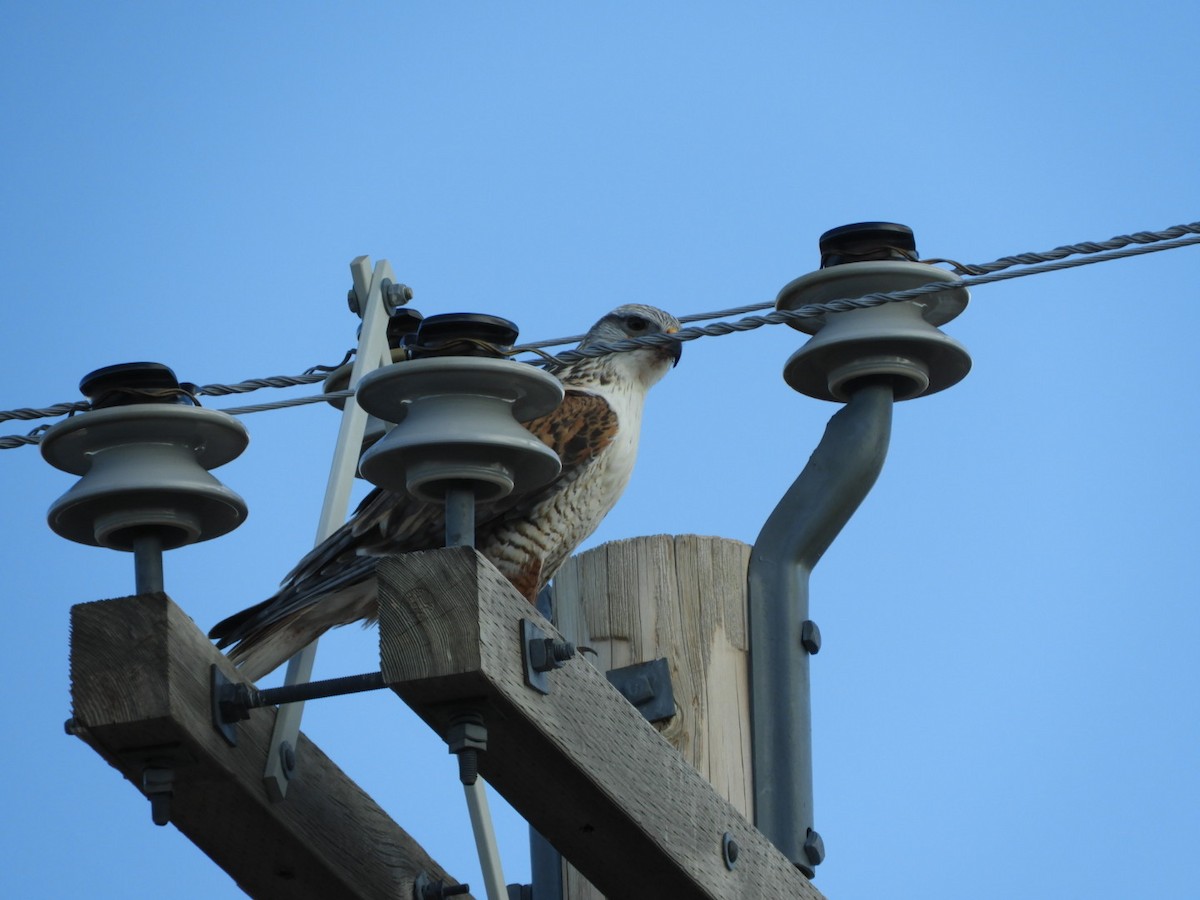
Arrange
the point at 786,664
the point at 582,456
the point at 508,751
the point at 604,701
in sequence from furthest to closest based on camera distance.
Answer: the point at 582,456 → the point at 786,664 → the point at 604,701 → the point at 508,751

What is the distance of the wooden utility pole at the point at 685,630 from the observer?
14.4ft

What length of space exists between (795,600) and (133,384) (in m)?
1.69

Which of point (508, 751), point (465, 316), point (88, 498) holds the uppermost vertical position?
point (465, 316)

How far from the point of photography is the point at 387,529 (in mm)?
5430

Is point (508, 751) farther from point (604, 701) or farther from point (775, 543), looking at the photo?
point (775, 543)

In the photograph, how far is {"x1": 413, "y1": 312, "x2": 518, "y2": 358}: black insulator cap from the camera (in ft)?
11.2

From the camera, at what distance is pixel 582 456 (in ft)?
18.8

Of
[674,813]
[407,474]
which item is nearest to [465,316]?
[407,474]

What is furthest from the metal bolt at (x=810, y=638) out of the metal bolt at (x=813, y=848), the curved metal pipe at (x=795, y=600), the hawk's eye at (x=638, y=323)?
the hawk's eye at (x=638, y=323)

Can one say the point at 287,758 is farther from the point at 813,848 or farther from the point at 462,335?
the point at 813,848

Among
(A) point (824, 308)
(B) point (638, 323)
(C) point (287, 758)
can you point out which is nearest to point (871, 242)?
(A) point (824, 308)

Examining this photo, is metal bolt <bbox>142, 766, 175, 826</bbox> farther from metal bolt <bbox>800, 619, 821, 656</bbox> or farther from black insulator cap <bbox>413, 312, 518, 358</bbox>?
metal bolt <bbox>800, 619, 821, 656</bbox>

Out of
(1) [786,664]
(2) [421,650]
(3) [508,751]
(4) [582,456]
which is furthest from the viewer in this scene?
(4) [582,456]

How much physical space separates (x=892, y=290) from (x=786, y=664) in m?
0.86
